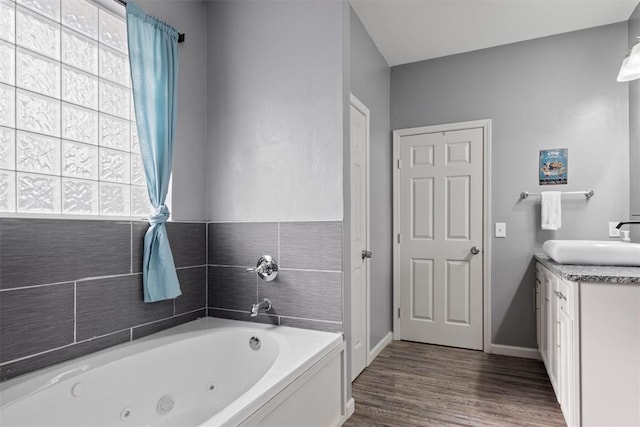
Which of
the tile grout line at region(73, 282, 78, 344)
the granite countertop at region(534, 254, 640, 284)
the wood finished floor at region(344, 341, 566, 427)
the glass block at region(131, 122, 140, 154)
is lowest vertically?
the wood finished floor at region(344, 341, 566, 427)

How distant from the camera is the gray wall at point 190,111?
2227 millimetres

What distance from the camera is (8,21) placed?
A: 1501 mm

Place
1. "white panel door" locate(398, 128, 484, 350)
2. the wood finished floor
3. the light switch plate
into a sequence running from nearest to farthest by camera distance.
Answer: the wood finished floor < the light switch plate < "white panel door" locate(398, 128, 484, 350)

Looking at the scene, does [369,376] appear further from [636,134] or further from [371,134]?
[636,134]

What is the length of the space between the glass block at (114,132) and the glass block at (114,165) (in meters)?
0.03

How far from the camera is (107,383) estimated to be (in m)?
1.58

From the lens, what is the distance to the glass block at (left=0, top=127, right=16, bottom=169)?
148 cm

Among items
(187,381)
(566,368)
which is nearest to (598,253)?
(566,368)

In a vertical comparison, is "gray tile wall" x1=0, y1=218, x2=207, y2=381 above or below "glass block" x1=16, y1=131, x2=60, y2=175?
below

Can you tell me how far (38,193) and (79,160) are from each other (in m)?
0.25

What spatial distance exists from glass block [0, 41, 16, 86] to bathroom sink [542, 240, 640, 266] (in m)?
2.95

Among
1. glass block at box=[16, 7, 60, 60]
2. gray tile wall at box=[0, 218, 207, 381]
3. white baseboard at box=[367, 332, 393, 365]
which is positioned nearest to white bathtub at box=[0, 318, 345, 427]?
gray tile wall at box=[0, 218, 207, 381]

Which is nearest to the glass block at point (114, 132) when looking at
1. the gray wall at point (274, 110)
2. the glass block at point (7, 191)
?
the glass block at point (7, 191)

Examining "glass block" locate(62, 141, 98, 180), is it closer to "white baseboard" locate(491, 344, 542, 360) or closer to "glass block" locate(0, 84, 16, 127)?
"glass block" locate(0, 84, 16, 127)
